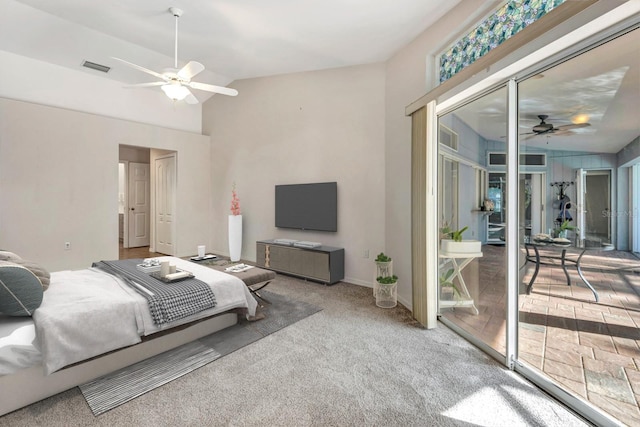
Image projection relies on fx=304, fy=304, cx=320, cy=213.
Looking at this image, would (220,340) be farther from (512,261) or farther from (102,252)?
(102,252)

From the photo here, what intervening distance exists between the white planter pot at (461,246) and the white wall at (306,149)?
3.67 ft

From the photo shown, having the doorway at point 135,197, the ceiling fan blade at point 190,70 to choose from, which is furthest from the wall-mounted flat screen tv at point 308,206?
the doorway at point 135,197

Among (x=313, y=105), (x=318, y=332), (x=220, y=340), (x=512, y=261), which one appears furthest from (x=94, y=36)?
(x=512, y=261)

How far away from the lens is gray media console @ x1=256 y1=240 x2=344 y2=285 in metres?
4.33

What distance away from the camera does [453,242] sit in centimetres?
311

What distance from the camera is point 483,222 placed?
2.70m

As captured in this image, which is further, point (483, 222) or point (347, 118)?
point (347, 118)

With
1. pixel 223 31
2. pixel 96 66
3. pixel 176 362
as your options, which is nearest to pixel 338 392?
pixel 176 362

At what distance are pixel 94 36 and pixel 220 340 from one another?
4.68 metres

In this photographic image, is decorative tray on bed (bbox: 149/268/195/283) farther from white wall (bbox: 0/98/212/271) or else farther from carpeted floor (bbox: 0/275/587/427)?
white wall (bbox: 0/98/212/271)

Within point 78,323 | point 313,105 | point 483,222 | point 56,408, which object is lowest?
point 56,408

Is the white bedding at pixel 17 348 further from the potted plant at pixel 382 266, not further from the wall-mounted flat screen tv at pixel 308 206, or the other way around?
the wall-mounted flat screen tv at pixel 308 206

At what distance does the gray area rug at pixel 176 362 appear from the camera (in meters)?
1.91

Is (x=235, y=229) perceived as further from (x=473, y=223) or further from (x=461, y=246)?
(x=473, y=223)
